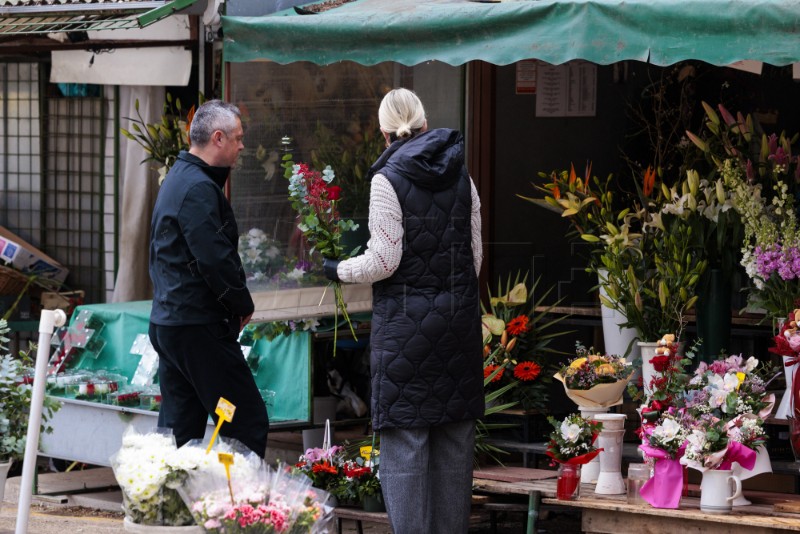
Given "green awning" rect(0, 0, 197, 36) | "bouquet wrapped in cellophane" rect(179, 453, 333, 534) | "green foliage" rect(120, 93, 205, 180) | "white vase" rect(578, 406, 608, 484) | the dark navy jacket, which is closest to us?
"bouquet wrapped in cellophane" rect(179, 453, 333, 534)

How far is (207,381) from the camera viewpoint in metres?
5.28

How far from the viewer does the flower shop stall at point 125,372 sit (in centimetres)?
650

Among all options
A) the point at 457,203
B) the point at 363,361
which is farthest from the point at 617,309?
the point at 363,361

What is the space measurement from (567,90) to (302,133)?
249cm

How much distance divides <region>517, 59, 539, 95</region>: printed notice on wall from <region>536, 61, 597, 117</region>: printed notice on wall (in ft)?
0.16

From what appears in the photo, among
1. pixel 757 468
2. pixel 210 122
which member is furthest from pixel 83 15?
pixel 757 468

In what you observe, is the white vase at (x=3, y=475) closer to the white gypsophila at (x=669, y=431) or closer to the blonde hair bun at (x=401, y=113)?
the blonde hair bun at (x=401, y=113)

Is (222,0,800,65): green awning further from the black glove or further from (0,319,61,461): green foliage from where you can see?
(0,319,61,461): green foliage

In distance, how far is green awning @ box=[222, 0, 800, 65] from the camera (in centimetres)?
481

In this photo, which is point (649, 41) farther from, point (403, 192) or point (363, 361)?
point (363, 361)

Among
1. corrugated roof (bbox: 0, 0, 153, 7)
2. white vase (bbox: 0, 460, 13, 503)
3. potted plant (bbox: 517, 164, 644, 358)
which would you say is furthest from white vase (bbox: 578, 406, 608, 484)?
corrugated roof (bbox: 0, 0, 153, 7)

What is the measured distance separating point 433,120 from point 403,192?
196 centimetres

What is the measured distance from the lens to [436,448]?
17.1 feet

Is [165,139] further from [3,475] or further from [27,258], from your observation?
[3,475]
